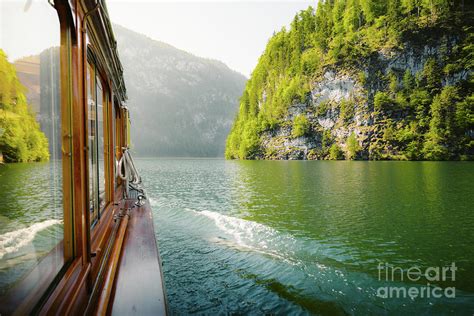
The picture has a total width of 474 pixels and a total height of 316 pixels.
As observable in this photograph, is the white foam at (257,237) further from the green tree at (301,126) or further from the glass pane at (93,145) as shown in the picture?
the green tree at (301,126)

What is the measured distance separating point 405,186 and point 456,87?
52.9 metres

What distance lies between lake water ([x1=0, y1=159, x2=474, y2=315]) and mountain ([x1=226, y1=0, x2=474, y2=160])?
49.4 m

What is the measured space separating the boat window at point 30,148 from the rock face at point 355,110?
62256 mm

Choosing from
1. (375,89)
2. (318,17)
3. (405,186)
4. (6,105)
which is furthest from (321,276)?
(318,17)

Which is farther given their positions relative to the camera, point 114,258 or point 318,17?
point 318,17

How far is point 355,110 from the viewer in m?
63.5

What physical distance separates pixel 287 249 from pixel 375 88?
65.4m

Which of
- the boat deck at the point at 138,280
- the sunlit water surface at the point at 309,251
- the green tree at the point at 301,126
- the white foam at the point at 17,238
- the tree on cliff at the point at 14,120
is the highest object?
the green tree at the point at 301,126

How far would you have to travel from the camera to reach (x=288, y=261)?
6449mm

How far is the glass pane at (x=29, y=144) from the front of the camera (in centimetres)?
123

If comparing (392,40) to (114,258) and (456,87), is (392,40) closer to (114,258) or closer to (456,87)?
(456,87)

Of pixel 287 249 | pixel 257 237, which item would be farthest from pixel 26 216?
pixel 257 237

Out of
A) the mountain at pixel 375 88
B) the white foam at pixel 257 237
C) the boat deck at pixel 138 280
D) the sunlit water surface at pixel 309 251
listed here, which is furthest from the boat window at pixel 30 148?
the mountain at pixel 375 88

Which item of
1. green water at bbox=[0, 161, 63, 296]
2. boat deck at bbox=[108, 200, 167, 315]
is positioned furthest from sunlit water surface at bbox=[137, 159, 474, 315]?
green water at bbox=[0, 161, 63, 296]
